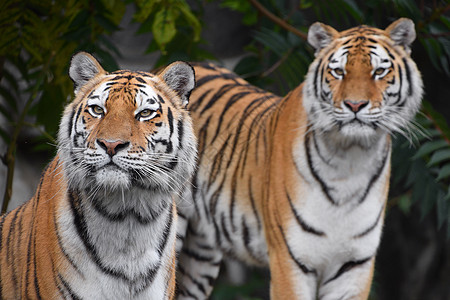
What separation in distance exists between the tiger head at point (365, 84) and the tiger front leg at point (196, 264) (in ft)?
4.03

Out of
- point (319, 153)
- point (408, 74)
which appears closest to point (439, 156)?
point (408, 74)

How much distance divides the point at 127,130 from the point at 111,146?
0.10 meters

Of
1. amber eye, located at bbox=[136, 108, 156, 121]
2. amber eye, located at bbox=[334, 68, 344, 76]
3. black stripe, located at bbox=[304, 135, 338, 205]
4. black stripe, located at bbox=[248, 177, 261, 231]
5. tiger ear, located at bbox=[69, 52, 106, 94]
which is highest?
amber eye, located at bbox=[334, 68, 344, 76]

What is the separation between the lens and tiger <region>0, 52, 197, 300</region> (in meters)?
2.61

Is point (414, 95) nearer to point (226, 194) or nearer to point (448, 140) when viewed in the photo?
point (448, 140)

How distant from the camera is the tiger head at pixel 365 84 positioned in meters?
3.59

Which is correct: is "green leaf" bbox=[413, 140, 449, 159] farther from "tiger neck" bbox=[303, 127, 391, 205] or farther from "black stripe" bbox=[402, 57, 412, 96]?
"black stripe" bbox=[402, 57, 412, 96]

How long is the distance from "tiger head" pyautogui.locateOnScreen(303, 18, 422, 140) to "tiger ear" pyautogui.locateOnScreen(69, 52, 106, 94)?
1.34 metres

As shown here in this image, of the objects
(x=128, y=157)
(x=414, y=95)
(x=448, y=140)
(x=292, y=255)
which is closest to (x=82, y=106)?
(x=128, y=157)

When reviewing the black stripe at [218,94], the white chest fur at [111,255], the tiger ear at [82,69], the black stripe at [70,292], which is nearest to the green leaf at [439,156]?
the black stripe at [218,94]

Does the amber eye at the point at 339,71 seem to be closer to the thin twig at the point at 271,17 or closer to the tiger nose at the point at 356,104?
the tiger nose at the point at 356,104

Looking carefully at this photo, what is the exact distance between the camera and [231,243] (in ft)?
14.6

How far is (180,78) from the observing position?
2943mm

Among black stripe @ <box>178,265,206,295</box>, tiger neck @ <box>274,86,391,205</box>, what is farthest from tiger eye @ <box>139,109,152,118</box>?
black stripe @ <box>178,265,206,295</box>
